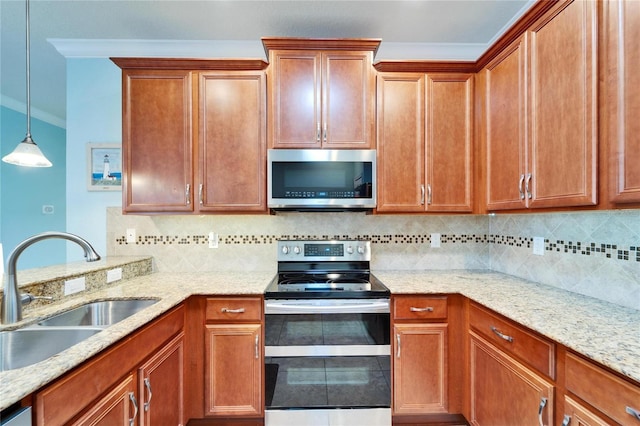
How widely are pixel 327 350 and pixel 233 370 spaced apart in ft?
1.85

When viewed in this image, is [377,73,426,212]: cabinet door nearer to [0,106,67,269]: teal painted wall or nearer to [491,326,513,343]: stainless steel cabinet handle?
[491,326,513,343]: stainless steel cabinet handle

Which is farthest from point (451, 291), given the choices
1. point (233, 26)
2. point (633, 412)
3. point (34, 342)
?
point (233, 26)

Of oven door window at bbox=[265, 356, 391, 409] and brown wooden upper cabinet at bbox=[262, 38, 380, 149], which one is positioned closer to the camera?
oven door window at bbox=[265, 356, 391, 409]

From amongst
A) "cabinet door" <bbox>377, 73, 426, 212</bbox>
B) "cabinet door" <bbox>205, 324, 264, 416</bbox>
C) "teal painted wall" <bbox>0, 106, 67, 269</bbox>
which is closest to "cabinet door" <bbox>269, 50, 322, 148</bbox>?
"cabinet door" <bbox>377, 73, 426, 212</bbox>

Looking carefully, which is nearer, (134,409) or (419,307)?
(134,409)

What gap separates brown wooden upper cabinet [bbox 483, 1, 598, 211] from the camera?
123 centimetres

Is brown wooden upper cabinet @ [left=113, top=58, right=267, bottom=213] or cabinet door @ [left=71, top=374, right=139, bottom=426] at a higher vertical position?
brown wooden upper cabinet @ [left=113, top=58, right=267, bottom=213]

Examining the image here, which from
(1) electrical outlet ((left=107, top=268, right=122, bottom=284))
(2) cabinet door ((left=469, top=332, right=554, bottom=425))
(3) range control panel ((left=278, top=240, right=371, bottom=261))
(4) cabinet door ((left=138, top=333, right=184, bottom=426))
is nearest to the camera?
(2) cabinet door ((left=469, top=332, right=554, bottom=425))

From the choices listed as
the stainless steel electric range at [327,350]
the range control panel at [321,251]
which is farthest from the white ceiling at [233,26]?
the stainless steel electric range at [327,350]

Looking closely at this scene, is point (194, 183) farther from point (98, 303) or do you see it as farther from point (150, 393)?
point (150, 393)

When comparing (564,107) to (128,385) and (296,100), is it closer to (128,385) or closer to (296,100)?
(296,100)

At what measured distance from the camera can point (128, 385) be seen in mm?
1199

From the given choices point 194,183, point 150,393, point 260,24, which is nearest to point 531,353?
point 150,393

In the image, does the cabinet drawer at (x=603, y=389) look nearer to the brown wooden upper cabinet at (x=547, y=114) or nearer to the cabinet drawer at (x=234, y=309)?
the brown wooden upper cabinet at (x=547, y=114)
